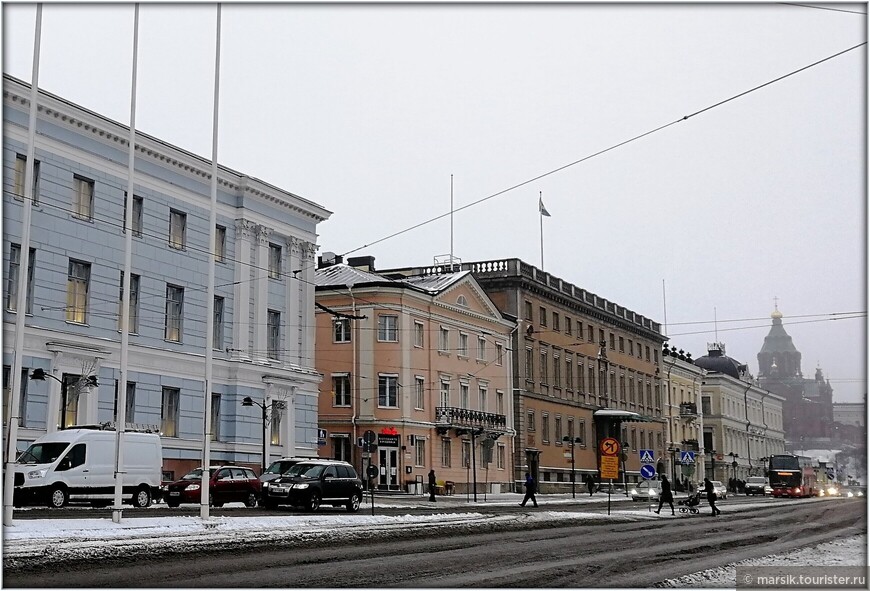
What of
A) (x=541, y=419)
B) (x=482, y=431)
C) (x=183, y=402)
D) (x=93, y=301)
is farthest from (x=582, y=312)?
(x=93, y=301)

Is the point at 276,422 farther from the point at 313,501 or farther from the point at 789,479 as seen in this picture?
the point at 789,479

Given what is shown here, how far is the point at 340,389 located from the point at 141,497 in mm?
27635

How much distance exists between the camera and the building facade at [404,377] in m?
58.9

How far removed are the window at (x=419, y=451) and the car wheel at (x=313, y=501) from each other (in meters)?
24.2

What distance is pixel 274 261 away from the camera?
5041 cm

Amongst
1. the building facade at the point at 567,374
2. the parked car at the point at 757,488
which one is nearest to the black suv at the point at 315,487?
the building facade at the point at 567,374

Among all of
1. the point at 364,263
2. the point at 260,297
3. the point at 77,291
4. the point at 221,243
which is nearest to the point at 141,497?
the point at 77,291

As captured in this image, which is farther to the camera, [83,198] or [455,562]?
[83,198]

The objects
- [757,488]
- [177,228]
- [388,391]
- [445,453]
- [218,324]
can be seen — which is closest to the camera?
[177,228]

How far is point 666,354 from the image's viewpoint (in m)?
105

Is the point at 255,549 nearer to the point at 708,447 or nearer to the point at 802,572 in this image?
the point at 802,572

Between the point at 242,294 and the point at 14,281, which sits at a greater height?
the point at 242,294

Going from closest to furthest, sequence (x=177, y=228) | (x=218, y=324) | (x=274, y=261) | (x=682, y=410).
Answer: (x=177, y=228) < (x=218, y=324) < (x=274, y=261) < (x=682, y=410)

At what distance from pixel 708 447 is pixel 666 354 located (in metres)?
13.4
